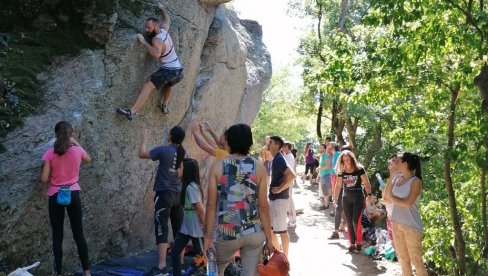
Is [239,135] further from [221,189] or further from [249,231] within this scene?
[249,231]

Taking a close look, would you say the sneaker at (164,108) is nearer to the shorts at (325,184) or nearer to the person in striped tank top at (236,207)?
the person in striped tank top at (236,207)

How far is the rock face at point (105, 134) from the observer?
6090mm

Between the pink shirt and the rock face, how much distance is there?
1.36ft

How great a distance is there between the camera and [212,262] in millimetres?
4523

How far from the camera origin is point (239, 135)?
457cm

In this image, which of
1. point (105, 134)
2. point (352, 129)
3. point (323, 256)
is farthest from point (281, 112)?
point (105, 134)

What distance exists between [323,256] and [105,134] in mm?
5013

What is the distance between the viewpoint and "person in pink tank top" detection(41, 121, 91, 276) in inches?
227

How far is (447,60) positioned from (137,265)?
576 centimetres

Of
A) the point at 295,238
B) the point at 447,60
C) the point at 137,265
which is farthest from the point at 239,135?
the point at 295,238

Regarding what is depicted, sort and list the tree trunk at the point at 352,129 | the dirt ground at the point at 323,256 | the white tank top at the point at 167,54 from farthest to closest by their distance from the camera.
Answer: the tree trunk at the point at 352,129
the dirt ground at the point at 323,256
the white tank top at the point at 167,54

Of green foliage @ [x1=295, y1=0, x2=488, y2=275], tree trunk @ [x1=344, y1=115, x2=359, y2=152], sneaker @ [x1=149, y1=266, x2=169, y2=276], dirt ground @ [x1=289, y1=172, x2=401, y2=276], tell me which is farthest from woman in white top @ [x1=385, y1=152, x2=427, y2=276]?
tree trunk @ [x1=344, y1=115, x2=359, y2=152]

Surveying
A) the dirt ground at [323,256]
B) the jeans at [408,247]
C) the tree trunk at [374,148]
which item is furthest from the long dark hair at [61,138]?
the tree trunk at [374,148]

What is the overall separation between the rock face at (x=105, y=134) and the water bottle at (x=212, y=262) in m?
2.78
